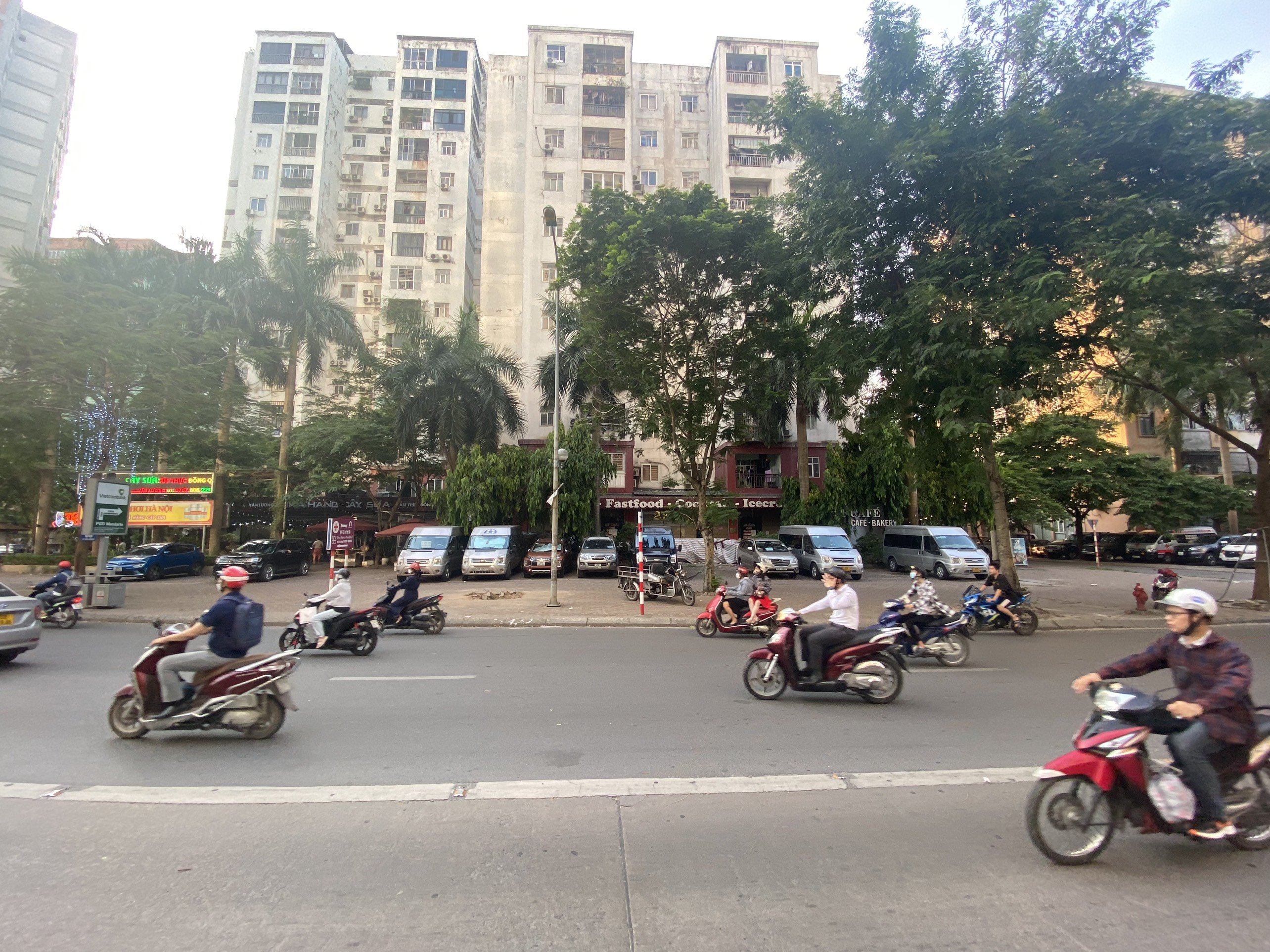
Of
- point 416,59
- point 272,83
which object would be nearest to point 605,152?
point 416,59

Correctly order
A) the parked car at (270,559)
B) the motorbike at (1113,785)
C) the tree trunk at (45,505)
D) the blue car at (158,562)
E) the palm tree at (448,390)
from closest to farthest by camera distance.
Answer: the motorbike at (1113,785)
the tree trunk at (45,505)
the blue car at (158,562)
the parked car at (270,559)
the palm tree at (448,390)

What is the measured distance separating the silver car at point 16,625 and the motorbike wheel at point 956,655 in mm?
12334

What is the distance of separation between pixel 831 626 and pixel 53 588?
47.9 ft

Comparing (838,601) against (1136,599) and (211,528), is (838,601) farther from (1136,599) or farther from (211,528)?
(211,528)

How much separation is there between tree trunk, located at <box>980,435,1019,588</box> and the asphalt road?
5.02 m

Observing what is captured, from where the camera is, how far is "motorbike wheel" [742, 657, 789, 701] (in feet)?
→ 23.1

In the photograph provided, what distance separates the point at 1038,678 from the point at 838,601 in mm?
3356

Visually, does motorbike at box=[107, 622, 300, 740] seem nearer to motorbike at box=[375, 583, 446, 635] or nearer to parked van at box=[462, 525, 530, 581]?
motorbike at box=[375, 583, 446, 635]

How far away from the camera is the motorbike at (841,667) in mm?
6879

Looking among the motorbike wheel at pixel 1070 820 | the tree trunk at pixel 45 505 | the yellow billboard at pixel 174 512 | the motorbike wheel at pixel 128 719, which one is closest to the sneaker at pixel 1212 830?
the motorbike wheel at pixel 1070 820

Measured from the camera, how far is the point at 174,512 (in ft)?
65.3

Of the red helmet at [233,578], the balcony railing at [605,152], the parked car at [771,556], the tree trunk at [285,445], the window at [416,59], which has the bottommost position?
the parked car at [771,556]

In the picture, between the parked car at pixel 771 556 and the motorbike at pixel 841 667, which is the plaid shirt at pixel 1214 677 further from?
the parked car at pixel 771 556

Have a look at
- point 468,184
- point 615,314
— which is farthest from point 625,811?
point 468,184
